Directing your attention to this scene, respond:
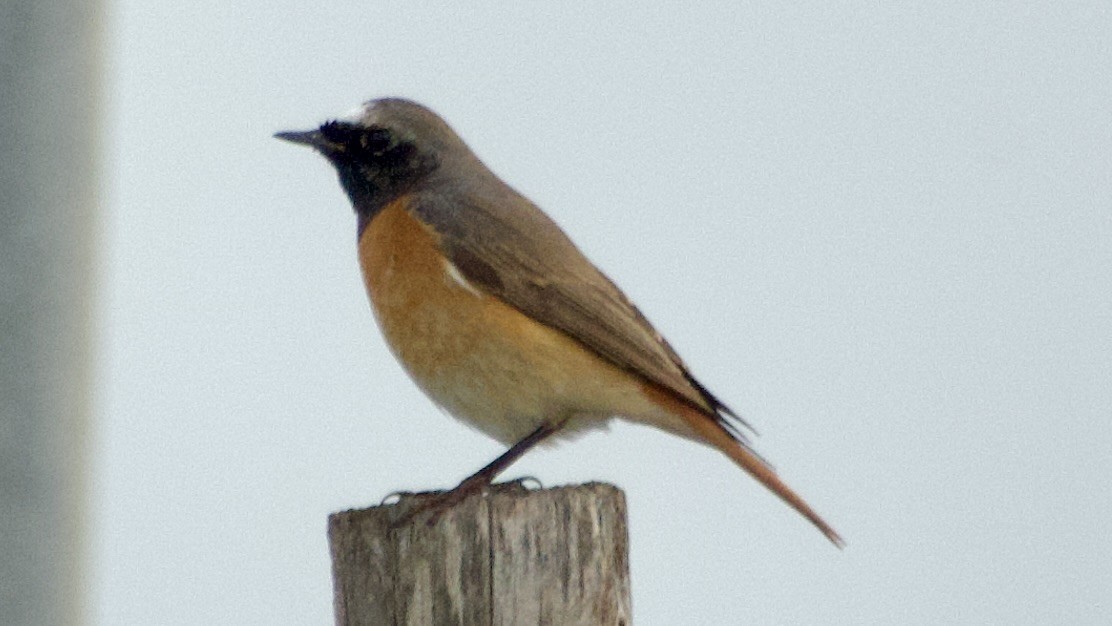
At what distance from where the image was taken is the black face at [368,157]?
7.09m

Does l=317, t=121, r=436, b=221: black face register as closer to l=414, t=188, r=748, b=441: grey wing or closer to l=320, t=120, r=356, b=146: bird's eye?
l=320, t=120, r=356, b=146: bird's eye

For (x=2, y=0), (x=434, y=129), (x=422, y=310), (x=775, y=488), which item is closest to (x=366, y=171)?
(x=434, y=129)

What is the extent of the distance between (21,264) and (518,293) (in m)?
2.32

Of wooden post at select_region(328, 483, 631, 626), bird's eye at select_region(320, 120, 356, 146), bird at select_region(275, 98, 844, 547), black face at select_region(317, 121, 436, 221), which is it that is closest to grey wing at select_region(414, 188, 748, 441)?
bird at select_region(275, 98, 844, 547)

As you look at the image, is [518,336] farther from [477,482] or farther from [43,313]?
[43,313]

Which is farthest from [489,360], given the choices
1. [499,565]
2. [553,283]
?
[499,565]

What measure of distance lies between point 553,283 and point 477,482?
1.20 m

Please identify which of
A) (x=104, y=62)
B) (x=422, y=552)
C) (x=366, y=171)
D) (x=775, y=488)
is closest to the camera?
(x=422, y=552)

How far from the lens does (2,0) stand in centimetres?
445

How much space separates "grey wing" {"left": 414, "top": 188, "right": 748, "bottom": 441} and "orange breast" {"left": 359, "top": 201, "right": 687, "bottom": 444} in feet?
0.22

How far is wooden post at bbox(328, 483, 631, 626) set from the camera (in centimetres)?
424

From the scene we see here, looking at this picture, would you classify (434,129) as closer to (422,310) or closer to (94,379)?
(422,310)

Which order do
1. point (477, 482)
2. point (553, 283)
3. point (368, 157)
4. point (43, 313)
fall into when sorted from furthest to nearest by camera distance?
point (368, 157) → point (553, 283) → point (477, 482) → point (43, 313)

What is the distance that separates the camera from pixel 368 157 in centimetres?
710
